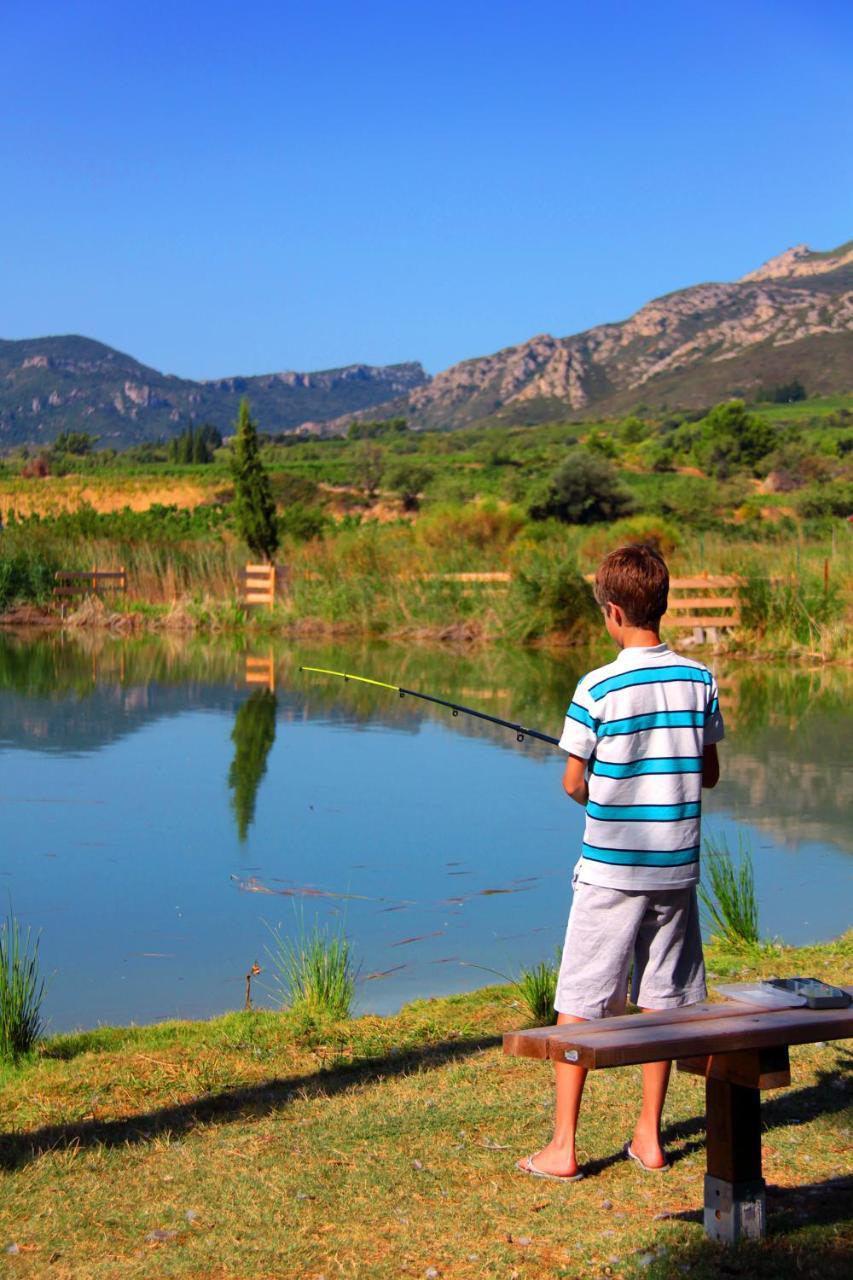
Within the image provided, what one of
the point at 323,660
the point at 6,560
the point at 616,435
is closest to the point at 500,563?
the point at 323,660

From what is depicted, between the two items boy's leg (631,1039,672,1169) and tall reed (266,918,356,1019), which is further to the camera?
tall reed (266,918,356,1019)

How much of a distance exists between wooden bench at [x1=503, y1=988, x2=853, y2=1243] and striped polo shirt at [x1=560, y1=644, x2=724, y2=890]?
38 centimetres

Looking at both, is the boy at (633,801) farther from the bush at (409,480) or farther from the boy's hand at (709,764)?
the bush at (409,480)

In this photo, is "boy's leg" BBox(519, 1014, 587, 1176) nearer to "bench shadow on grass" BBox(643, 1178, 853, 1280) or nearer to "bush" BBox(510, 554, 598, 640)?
"bench shadow on grass" BBox(643, 1178, 853, 1280)

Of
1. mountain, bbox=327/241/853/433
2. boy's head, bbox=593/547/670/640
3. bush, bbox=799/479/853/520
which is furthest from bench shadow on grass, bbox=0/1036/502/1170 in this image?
mountain, bbox=327/241/853/433

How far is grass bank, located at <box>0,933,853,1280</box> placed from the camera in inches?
121

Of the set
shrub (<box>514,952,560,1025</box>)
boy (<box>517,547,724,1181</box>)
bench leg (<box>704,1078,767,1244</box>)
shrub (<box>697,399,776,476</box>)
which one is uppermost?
shrub (<box>697,399,776,476</box>)

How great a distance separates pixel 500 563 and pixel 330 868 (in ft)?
56.9

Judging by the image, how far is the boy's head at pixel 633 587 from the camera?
3.36 m

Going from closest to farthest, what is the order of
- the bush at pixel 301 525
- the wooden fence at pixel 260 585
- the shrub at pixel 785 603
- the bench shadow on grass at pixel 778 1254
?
the bench shadow on grass at pixel 778 1254, the shrub at pixel 785 603, the wooden fence at pixel 260 585, the bush at pixel 301 525

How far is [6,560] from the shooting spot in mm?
27047

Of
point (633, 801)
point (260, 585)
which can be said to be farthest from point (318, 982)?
point (260, 585)

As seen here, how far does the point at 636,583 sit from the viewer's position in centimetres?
336

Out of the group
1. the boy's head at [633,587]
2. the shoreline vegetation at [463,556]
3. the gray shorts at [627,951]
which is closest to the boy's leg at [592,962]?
the gray shorts at [627,951]
